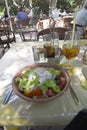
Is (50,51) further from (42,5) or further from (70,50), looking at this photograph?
(42,5)

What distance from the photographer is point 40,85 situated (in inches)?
34.1

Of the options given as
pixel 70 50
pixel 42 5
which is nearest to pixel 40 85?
pixel 70 50

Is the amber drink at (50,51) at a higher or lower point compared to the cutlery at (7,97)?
higher

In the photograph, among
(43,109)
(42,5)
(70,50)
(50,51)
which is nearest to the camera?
(43,109)

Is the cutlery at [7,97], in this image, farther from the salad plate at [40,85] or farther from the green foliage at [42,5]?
the green foliage at [42,5]

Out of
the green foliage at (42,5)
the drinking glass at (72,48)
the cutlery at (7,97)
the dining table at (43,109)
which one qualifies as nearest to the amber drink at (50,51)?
the drinking glass at (72,48)

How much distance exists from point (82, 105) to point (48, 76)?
194mm

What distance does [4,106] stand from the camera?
34.9 inches

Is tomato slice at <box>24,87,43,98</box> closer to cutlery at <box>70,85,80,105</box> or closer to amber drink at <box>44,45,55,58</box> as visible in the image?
cutlery at <box>70,85,80,105</box>

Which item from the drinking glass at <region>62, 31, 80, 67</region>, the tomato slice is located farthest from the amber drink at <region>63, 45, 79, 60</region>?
the tomato slice

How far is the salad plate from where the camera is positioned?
0.86m

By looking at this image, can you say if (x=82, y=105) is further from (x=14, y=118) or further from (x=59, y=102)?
(x=14, y=118)

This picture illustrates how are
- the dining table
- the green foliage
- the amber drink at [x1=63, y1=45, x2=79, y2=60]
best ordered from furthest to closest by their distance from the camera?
the green foliage < the amber drink at [x1=63, y1=45, x2=79, y2=60] < the dining table

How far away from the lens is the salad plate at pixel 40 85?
857 millimetres
